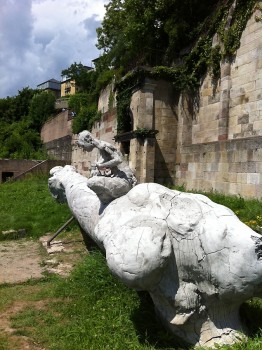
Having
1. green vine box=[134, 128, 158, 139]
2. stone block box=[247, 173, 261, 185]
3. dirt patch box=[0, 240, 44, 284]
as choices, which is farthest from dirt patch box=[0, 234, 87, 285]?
green vine box=[134, 128, 158, 139]

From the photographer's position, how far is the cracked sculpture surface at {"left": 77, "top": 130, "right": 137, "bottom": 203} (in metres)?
3.54

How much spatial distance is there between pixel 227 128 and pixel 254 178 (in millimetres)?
4449

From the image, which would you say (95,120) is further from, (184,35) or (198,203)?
(198,203)

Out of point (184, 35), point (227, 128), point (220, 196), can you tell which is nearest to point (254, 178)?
point (220, 196)

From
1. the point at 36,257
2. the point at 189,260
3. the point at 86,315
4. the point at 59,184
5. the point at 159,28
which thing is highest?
the point at 159,28

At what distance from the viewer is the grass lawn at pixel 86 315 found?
298cm

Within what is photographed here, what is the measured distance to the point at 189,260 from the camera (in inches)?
108

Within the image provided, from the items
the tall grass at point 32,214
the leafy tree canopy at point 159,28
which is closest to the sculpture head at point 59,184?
the tall grass at point 32,214

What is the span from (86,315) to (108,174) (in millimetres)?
1253

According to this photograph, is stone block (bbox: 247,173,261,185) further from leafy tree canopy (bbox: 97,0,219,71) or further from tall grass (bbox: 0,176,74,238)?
leafy tree canopy (bbox: 97,0,219,71)

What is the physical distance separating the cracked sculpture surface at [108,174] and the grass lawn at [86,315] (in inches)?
37.4

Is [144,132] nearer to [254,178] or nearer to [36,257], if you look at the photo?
[254,178]

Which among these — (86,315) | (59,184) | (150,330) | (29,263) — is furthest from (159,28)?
(150,330)

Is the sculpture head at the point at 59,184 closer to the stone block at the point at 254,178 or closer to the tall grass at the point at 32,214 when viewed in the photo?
the tall grass at the point at 32,214
